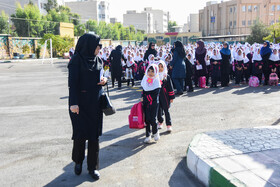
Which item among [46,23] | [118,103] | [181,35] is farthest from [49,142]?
[181,35]

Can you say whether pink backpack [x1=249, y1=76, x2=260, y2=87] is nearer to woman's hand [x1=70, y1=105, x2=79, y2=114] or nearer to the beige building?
woman's hand [x1=70, y1=105, x2=79, y2=114]

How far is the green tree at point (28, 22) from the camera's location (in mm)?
47938

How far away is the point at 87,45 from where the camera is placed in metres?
3.96

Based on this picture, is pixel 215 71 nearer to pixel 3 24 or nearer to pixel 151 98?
pixel 151 98

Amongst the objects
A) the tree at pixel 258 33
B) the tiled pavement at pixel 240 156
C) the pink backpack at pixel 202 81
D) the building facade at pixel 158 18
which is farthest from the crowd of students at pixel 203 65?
the building facade at pixel 158 18

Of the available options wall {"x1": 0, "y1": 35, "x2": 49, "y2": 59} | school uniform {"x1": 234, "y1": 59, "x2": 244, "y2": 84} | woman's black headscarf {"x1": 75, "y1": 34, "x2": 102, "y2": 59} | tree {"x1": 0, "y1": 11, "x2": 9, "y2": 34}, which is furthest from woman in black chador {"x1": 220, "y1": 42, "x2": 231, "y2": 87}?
tree {"x1": 0, "y1": 11, "x2": 9, "y2": 34}

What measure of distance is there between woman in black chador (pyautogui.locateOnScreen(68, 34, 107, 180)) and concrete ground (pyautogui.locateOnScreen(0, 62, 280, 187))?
429 millimetres

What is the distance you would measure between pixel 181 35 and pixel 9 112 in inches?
3248

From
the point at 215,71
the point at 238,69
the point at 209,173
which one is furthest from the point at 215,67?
the point at 209,173

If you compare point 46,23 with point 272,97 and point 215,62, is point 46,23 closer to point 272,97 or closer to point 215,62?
point 215,62

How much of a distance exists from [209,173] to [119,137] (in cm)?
261

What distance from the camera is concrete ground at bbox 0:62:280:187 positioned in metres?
4.23

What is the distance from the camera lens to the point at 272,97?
1006 centimetres

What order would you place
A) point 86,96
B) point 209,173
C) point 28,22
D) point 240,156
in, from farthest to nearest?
point 28,22
point 240,156
point 86,96
point 209,173
